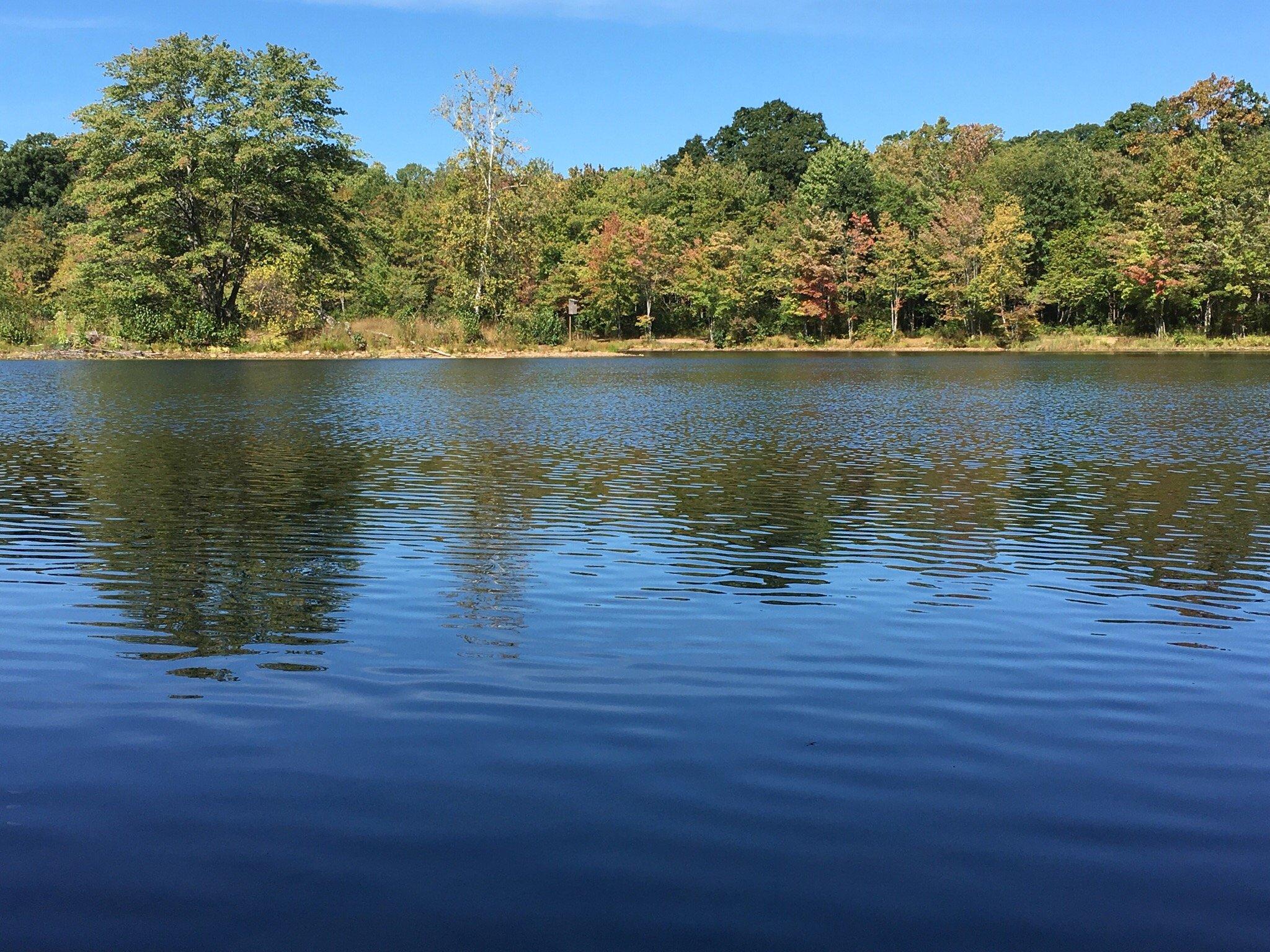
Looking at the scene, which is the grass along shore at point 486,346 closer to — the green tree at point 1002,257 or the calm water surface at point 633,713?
the green tree at point 1002,257

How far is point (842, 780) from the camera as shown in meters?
5.57

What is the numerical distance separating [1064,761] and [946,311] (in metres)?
77.9

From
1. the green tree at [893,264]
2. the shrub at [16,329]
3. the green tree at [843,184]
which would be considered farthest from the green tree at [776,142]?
the shrub at [16,329]

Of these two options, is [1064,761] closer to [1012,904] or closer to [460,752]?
[1012,904]

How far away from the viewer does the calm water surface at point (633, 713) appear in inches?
172

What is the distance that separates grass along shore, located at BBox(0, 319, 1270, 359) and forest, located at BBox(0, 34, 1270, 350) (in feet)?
0.99

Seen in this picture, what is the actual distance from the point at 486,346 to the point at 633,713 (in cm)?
6044

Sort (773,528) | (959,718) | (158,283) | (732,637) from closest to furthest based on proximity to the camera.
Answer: (959,718) < (732,637) < (773,528) < (158,283)

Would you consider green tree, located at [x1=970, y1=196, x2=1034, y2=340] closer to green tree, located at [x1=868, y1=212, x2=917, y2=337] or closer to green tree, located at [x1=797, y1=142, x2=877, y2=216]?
green tree, located at [x1=868, y1=212, x2=917, y2=337]

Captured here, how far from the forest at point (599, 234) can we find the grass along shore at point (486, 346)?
0.30 m

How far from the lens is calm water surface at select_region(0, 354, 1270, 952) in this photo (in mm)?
4363

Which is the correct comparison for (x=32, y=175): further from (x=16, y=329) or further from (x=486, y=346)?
(x=486, y=346)

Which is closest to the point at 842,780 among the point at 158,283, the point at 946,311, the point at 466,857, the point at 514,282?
the point at 466,857

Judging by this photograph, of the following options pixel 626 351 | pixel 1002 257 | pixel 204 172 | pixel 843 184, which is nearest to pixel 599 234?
pixel 626 351
